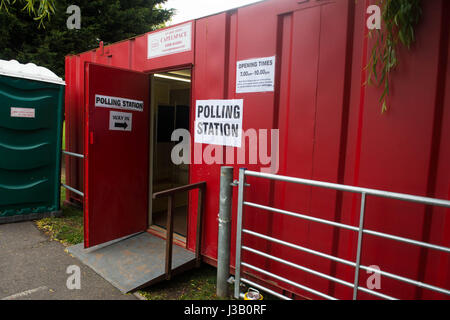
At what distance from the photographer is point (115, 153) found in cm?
389

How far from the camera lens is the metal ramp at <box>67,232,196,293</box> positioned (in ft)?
10.2

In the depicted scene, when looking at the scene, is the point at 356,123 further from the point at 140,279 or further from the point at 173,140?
the point at 173,140

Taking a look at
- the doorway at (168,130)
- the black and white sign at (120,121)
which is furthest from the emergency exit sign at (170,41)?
the doorway at (168,130)

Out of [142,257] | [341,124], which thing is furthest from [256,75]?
[142,257]

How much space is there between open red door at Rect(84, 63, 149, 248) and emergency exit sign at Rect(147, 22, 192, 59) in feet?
1.25

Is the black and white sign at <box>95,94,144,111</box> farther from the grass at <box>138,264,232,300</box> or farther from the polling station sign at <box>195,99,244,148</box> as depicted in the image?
the grass at <box>138,264,232,300</box>

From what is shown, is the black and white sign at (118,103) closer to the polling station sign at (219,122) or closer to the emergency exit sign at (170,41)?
the emergency exit sign at (170,41)

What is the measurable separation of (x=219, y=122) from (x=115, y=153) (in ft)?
4.98

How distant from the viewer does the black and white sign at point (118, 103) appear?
11.9 feet

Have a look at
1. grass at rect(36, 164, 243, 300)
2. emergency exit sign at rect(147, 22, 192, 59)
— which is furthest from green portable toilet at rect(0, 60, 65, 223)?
emergency exit sign at rect(147, 22, 192, 59)

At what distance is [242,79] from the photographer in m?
3.06

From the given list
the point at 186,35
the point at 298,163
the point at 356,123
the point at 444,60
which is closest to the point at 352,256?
the point at 298,163

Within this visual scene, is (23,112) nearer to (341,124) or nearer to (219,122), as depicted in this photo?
(219,122)

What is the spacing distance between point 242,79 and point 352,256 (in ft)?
6.26
